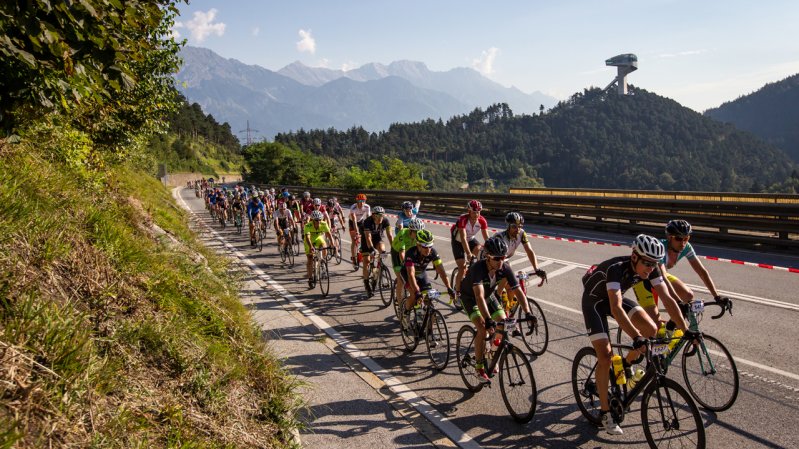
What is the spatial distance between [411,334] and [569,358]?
2194 mm

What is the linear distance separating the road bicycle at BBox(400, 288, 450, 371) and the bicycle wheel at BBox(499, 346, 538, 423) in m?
1.24

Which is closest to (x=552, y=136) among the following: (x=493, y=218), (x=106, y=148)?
(x=493, y=218)

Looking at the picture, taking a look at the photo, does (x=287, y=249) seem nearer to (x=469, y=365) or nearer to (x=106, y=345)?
(x=469, y=365)

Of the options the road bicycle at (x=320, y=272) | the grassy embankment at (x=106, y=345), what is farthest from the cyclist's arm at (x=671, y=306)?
the road bicycle at (x=320, y=272)

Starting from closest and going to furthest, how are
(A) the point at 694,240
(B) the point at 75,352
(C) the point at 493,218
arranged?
1. (B) the point at 75,352
2. (A) the point at 694,240
3. (C) the point at 493,218

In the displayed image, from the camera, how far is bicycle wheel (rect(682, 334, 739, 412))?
4.95 metres

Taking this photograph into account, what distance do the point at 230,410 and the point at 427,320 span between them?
318 centimetres

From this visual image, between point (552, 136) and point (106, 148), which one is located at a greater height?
point (552, 136)

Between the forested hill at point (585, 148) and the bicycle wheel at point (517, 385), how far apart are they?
372 ft

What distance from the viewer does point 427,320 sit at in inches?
266

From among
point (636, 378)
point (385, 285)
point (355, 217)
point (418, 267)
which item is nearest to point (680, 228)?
point (636, 378)

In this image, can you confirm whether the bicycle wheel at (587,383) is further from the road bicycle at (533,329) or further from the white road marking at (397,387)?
the road bicycle at (533,329)

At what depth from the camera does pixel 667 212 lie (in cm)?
1588

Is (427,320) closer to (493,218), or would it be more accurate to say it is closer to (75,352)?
(75,352)
